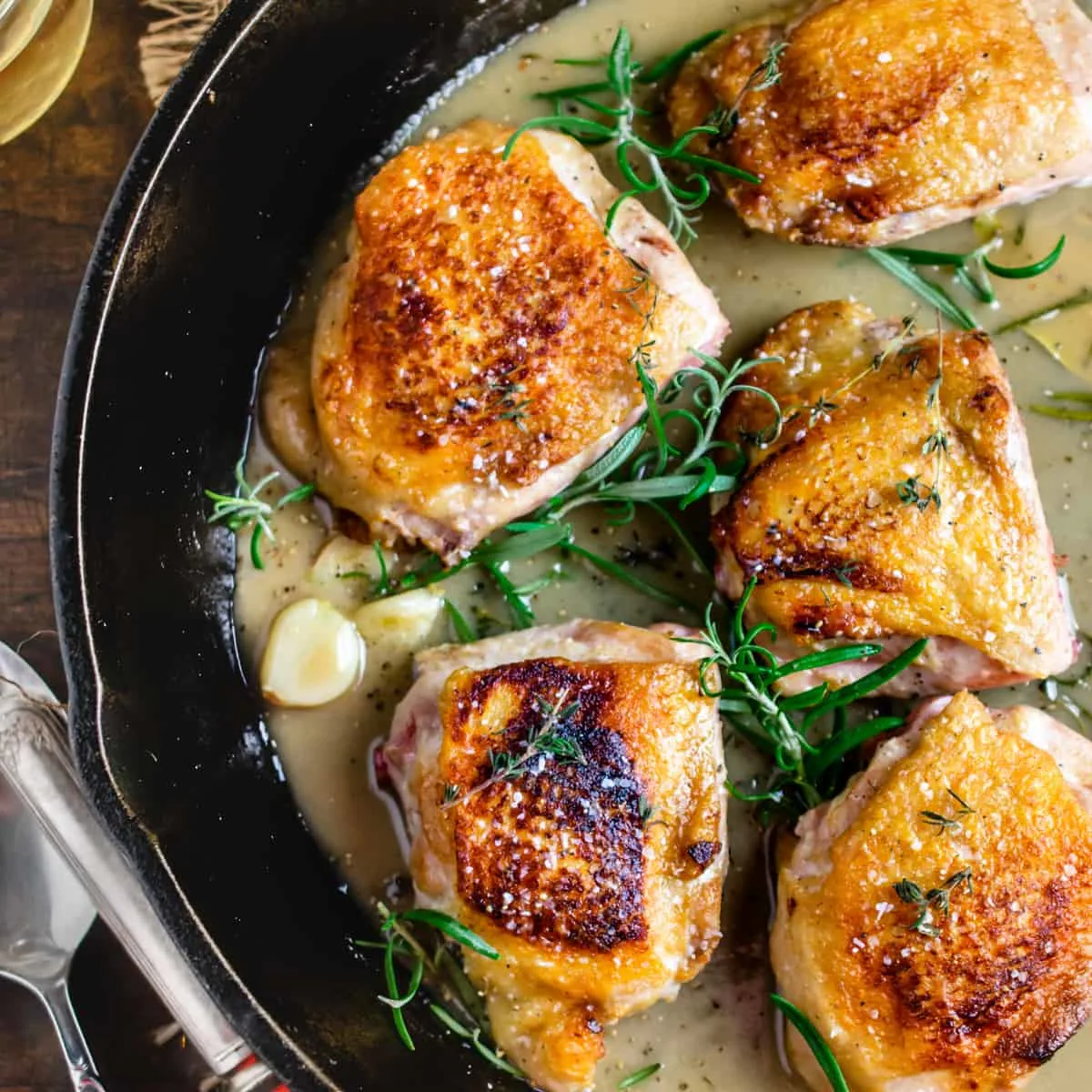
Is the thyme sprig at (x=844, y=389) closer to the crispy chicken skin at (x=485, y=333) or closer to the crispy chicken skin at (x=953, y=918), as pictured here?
the crispy chicken skin at (x=485, y=333)

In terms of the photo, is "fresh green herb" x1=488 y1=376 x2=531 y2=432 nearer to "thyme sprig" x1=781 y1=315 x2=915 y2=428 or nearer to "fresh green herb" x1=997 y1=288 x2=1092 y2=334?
"thyme sprig" x1=781 y1=315 x2=915 y2=428

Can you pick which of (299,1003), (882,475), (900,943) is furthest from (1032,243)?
(299,1003)

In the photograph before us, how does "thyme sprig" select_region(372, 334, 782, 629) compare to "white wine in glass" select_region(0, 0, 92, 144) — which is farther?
"white wine in glass" select_region(0, 0, 92, 144)

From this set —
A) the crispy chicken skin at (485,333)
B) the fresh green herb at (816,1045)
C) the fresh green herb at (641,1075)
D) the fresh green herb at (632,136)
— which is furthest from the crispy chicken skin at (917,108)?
the fresh green herb at (641,1075)

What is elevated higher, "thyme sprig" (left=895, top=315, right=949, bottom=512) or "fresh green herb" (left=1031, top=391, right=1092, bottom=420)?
"thyme sprig" (left=895, top=315, right=949, bottom=512)

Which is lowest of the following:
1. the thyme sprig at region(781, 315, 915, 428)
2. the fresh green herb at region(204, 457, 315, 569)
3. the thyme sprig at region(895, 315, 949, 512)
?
the thyme sprig at region(895, 315, 949, 512)

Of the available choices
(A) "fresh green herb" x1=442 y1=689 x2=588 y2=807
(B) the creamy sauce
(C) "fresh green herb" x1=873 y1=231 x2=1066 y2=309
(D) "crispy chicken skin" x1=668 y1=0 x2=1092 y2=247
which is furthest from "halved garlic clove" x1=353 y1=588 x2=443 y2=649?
(C) "fresh green herb" x1=873 y1=231 x2=1066 y2=309

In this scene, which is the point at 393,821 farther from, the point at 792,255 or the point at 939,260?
the point at 939,260
